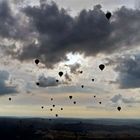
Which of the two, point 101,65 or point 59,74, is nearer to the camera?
→ point 101,65

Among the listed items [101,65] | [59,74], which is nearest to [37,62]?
[59,74]

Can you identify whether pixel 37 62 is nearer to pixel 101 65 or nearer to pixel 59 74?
pixel 59 74
